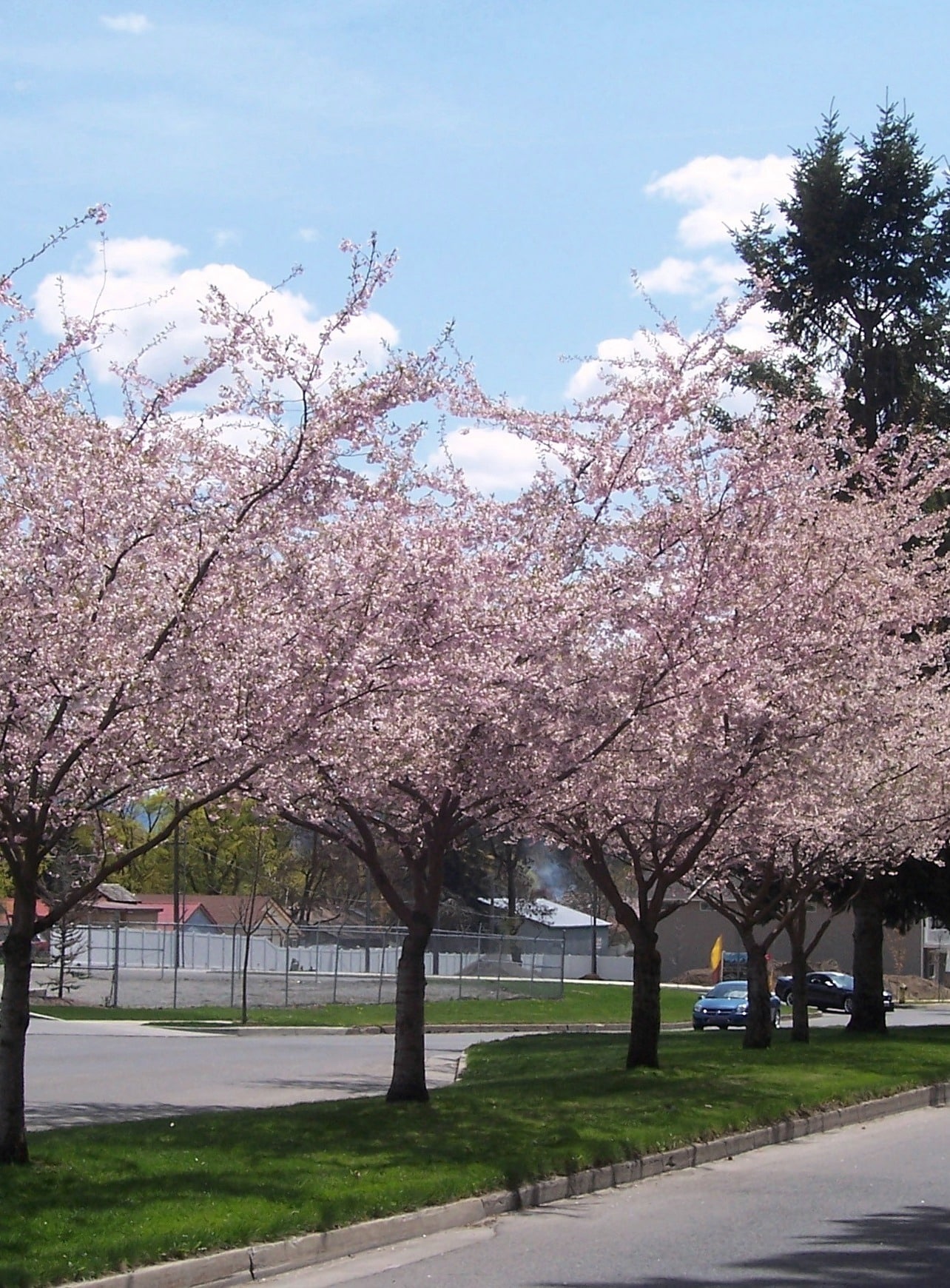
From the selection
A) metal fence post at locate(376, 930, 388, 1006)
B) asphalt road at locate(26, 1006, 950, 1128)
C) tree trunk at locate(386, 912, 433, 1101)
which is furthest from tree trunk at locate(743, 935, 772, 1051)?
metal fence post at locate(376, 930, 388, 1006)

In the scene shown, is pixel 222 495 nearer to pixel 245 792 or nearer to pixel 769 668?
pixel 245 792

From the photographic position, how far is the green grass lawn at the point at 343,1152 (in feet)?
28.5

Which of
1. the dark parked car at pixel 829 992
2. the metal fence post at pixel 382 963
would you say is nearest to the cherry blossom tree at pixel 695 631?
the metal fence post at pixel 382 963

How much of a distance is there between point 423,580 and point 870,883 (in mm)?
20738

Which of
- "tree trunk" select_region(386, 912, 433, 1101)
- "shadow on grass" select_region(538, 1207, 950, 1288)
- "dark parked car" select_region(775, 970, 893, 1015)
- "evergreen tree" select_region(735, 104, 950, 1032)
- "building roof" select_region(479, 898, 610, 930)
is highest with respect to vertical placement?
"evergreen tree" select_region(735, 104, 950, 1032)

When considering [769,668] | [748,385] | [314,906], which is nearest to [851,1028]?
[748,385]

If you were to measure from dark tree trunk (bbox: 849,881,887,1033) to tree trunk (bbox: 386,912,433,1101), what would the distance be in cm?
1726

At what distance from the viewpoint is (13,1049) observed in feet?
35.1

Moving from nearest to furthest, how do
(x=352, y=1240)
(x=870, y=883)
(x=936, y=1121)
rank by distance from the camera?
(x=352, y=1240) < (x=936, y=1121) < (x=870, y=883)

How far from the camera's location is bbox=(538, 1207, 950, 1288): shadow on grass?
8508 mm

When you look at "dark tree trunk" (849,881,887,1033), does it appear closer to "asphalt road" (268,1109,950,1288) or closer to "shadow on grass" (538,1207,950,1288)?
"asphalt road" (268,1109,950,1288)

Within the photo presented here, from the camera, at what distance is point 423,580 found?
40.3 ft

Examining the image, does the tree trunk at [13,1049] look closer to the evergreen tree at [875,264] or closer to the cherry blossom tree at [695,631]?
the cherry blossom tree at [695,631]

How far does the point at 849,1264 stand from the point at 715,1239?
3.61 ft
